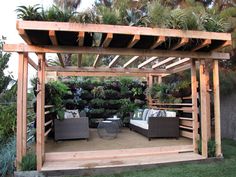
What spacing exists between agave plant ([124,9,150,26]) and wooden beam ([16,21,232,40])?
18 centimetres

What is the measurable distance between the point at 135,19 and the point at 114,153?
2737mm

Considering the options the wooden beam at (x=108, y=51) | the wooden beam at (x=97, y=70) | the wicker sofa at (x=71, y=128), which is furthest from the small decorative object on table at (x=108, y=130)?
the wooden beam at (x=108, y=51)

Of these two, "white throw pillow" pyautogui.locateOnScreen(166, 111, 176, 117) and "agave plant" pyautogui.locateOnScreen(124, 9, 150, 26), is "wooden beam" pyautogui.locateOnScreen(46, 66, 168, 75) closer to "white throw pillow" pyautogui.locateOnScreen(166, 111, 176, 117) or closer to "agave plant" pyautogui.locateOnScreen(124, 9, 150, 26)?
"white throw pillow" pyautogui.locateOnScreen(166, 111, 176, 117)

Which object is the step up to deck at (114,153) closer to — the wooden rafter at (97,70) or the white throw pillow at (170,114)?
the white throw pillow at (170,114)

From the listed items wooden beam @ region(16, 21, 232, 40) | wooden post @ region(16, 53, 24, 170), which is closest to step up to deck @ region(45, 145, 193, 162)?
wooden post @ region(16, 53, 24, 170)

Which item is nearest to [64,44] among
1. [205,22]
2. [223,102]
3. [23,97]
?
[23,97]

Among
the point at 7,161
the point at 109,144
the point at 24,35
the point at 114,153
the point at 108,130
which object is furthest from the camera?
the point at 108,130

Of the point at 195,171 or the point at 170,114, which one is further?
the point at 170,114

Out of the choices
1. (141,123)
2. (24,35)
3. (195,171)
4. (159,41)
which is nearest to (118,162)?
(195,171)

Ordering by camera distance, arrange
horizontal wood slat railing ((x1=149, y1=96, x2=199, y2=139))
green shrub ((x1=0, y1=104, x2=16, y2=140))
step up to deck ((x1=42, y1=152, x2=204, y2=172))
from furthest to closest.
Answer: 1. horizontal wood slat railing ((x1=149, y1=96, x2=199, y2=139))
2. green shrub ((x1=0, y1=104, x2=16, y2=140))
3. step up to deck ((x1=42, y1=152, x2=204, y2=172))

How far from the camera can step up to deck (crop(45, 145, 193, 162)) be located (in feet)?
17.6

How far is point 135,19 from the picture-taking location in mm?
4977

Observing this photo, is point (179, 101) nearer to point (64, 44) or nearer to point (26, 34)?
point (64, 44)

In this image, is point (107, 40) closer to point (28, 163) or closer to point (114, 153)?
point (114, 153)
